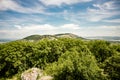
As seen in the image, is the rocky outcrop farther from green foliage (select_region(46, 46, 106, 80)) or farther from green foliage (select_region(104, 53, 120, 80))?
green foliage (select_region(104, 53, 120, 80))

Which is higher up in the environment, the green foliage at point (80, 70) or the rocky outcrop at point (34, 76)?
the green foliage at point (80, 70)

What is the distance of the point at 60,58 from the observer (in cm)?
5881

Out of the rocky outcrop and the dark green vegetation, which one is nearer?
the dark green vegetation

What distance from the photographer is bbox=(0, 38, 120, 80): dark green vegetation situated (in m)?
49.5

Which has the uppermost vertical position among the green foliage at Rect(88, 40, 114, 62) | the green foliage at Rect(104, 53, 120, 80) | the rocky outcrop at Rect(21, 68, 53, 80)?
the green foliage at Rect(88, 40, 114, 62)

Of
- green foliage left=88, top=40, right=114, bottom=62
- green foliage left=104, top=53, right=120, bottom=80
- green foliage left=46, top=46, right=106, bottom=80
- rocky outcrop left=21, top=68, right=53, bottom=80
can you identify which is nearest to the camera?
green foliage left=46, top=46, right=106, bottom=80

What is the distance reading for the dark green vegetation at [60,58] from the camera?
49.5 metres

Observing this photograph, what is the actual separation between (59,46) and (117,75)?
31.7 meters

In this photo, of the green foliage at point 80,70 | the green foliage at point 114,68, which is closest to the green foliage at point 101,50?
the green foliage at point 114,68

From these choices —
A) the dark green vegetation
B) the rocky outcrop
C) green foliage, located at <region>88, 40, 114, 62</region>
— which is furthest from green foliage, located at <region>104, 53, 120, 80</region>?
the rocky outcrop

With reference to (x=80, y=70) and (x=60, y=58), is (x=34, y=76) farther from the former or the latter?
(x=80, y=70)

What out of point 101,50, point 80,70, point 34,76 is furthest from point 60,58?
point 101,50

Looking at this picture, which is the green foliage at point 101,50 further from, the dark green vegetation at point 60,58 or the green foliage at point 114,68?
the green foliage at point 114,68

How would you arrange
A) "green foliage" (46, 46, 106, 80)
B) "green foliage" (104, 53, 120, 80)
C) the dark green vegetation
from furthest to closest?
1. "green foliage" (104, 53, 120, 80)
2. the dark green vegetation
3. "green foliage" (46, 46, 106, 80)
